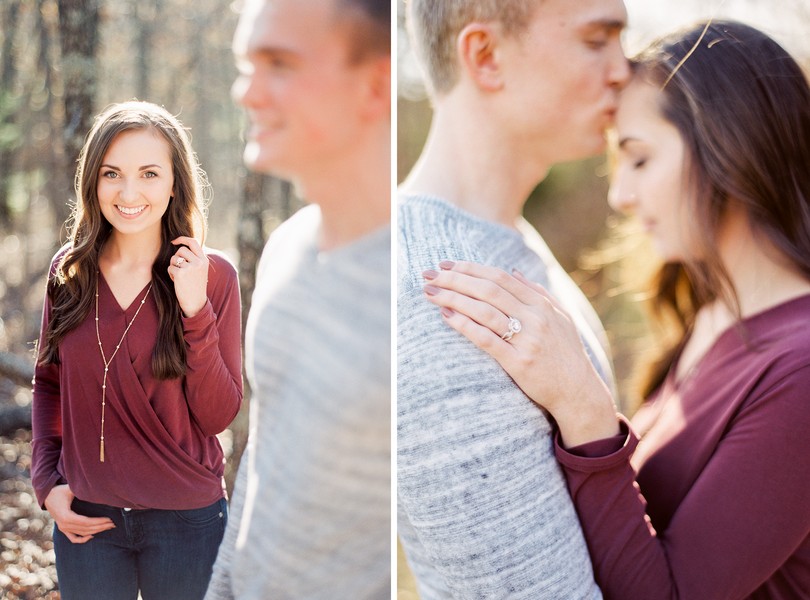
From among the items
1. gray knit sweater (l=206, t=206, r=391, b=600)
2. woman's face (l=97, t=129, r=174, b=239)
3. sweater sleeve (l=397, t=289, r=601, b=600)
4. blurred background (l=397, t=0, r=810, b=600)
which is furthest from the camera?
blurred background (l=397, t=0, r=810, b=600)

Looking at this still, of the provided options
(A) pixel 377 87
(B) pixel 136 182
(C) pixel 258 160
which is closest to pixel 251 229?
(C) pixel 258 160

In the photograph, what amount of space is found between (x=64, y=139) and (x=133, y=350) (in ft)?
1.37

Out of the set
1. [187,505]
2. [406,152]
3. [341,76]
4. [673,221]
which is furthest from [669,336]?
[406,152]

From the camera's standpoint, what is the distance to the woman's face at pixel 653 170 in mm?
1090

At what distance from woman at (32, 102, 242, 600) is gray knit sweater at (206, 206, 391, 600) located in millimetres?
74

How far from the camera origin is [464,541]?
3.00 ft

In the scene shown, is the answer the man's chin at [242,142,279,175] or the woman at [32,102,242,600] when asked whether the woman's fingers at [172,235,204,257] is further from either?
the man's chin at [242,142,279,175]

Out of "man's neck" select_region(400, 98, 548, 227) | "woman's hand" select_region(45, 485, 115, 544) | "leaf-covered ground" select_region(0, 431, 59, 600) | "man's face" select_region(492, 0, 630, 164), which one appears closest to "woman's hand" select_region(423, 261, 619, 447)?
"man's neck" select_region(400, 98, 548, 227)

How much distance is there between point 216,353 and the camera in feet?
3.89

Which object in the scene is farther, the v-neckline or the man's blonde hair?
the v-neckline

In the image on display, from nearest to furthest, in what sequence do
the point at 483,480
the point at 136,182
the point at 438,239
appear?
the point at 483,480 → the point at 438,239 → the point at 136,182

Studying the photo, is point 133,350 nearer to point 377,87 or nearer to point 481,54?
point 377,87

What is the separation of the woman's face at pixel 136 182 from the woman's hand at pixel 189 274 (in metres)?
0.05

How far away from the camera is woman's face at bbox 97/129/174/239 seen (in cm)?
113
